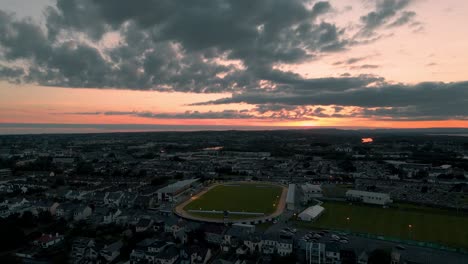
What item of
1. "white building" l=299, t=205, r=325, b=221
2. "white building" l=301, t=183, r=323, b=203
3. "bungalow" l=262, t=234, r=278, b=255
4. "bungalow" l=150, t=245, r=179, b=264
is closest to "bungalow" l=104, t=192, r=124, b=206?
"bungalow" l=150, t=245, r=179, b=264

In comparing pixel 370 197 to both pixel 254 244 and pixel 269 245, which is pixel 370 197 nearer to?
pixel 269 245

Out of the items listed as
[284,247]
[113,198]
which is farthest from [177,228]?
[113,198]

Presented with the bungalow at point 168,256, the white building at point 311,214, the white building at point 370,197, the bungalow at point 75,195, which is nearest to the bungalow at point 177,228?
the bungalow at point 168,256

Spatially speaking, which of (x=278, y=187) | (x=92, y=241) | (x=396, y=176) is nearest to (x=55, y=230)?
(x=92, y=241)

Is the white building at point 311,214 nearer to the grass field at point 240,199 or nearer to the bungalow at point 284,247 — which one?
the grass field at point 240,199

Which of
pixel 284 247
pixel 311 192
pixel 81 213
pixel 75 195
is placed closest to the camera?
pixel 284 247
